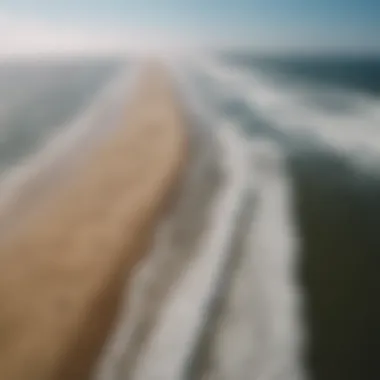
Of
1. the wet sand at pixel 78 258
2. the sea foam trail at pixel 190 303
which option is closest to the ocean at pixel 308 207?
the sea foam trail at pixel 190 303

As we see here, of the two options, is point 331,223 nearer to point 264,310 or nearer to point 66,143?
point 264,310

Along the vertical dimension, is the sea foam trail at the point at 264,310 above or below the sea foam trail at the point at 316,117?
below

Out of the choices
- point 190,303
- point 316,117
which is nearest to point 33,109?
point 316,117

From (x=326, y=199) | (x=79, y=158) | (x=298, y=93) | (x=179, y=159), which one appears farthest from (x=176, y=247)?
(x=298, y=93)

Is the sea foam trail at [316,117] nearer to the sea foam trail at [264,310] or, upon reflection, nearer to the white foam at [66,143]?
the white foam at [66,143]

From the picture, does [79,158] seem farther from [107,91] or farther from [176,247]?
[107,91]
